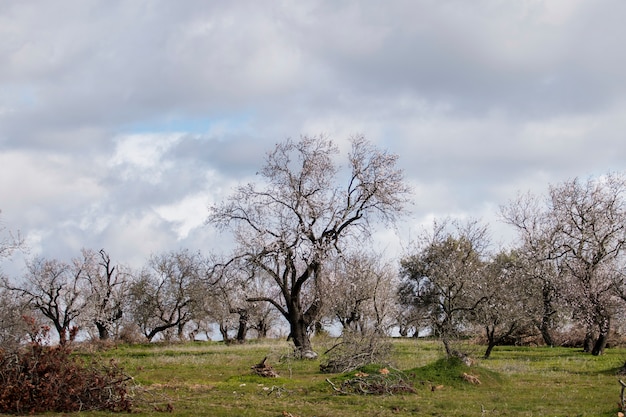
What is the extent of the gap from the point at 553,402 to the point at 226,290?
831 inches

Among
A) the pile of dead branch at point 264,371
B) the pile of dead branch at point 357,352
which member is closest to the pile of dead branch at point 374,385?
the pile of dead branch at point 264,371

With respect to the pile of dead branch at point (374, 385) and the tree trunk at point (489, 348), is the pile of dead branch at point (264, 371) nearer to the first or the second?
the pile of dead branch at point (374, 385)

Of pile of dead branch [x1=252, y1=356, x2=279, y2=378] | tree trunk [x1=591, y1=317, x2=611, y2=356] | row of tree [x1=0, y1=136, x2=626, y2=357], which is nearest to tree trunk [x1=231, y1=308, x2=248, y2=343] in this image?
row of tree [x1=0, y1=136, x2=626, y2=357]

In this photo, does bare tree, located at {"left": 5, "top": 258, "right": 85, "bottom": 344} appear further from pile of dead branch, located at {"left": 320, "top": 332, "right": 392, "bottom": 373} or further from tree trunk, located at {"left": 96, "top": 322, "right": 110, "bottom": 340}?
pile of dead branch, located at {"left": 320, "top": 332, "right": 392, "bottom": 373}

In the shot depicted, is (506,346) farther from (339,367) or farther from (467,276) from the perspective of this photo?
(339,367)

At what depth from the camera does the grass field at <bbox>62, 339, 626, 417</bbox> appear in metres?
15.0

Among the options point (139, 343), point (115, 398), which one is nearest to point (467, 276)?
point (115, 398)

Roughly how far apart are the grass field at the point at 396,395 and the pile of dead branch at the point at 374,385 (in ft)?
0.96

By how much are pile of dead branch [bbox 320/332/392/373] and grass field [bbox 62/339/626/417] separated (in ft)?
2.66

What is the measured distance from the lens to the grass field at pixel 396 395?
49.1ft

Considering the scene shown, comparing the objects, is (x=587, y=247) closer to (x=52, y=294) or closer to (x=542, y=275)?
(x=542, y=275)

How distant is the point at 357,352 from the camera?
77.0 ft

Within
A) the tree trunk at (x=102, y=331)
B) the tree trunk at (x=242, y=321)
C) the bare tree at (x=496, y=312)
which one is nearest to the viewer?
the bare tree at (x=496, y=312)

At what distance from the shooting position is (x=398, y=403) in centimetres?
1628
